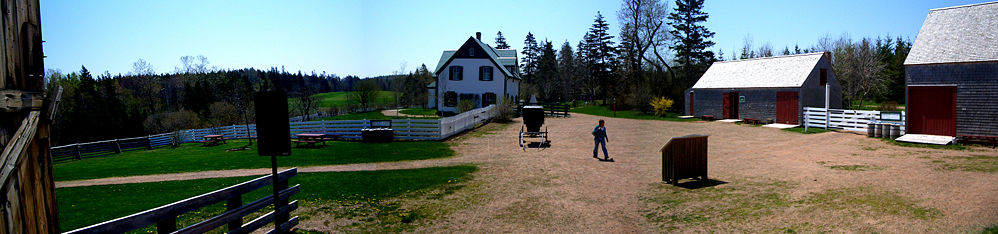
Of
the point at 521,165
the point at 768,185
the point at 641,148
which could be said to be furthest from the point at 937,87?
the point at 521,165

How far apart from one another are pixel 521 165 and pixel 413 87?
59.0 m

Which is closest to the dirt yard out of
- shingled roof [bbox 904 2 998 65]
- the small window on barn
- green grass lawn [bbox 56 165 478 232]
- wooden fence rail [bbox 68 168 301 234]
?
green grass lawn [bbox 56 165 478 232]

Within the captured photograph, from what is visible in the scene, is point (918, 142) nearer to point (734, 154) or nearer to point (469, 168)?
point (734, 154)

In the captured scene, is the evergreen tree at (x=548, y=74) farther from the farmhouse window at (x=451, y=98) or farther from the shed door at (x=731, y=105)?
the shed door at (x=731, y=105)

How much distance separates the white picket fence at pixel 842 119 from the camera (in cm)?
2241

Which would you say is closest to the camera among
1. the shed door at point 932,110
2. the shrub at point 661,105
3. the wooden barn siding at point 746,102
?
the shed door at point 932,110

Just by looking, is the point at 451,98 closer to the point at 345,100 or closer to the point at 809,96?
the point at 809,96

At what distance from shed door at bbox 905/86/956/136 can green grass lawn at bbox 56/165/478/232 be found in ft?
56.3

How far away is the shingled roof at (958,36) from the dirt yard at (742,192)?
12.7ft

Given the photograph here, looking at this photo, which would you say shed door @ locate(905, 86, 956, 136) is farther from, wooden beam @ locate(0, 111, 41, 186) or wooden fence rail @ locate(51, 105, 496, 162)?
wooden beam @ locate(0, 111, 41, 186)

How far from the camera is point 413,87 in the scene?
72125 mm

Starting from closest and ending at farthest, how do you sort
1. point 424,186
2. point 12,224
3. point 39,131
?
1. point 12,224
2. point 39,131
3. point 424,186

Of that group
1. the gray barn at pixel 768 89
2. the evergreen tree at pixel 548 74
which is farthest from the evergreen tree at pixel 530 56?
the gray barn at pixel 768 89

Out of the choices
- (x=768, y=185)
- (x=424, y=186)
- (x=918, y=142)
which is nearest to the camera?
(x=768, y=185)
